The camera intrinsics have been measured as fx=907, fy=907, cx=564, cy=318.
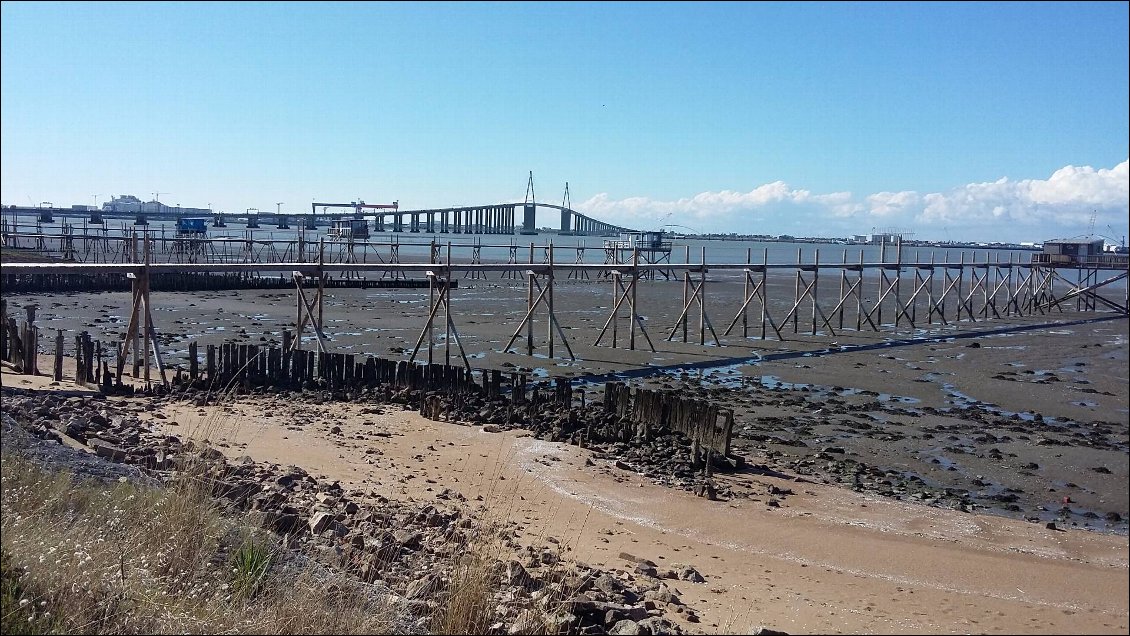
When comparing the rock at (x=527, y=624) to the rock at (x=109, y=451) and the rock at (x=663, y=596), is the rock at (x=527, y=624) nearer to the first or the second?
the rock at (x=663, y=596)

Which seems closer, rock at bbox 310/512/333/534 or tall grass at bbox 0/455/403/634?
tall grass at bbox 0/455/403/634

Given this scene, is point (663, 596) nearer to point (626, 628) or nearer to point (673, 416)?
point (626, 628)

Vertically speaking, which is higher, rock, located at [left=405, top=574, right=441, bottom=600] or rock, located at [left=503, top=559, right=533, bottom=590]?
rock, located at [left=405, top=574, right=441, bottom=600]

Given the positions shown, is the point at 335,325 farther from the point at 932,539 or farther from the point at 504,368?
the point at 932,539

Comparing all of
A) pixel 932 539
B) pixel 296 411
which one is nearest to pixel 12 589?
pixel 932 539

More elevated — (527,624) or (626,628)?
(527,624)

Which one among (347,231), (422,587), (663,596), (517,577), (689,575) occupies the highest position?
(347,231)

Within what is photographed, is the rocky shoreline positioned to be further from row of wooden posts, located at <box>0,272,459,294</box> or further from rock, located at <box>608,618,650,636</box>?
row of wooden posts, located at <box>0,272,459,294</box>

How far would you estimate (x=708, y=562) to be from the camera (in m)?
8.62

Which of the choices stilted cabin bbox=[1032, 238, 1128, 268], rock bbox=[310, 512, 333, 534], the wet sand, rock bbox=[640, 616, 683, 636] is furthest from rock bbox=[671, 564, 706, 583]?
stilted cabin bbox=[1032, 238, 1128, 268]

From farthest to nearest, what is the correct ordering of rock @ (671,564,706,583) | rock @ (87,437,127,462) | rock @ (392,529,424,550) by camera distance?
1. rock @ (87,437,127,462)
2. rock @ (671,564,706,583)
3. rock @ (392,529,424,550)

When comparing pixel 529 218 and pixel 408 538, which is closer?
pixel 408 538

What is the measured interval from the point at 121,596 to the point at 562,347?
1962 cm

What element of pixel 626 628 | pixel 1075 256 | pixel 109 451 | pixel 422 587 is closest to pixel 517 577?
pixel 422 587
